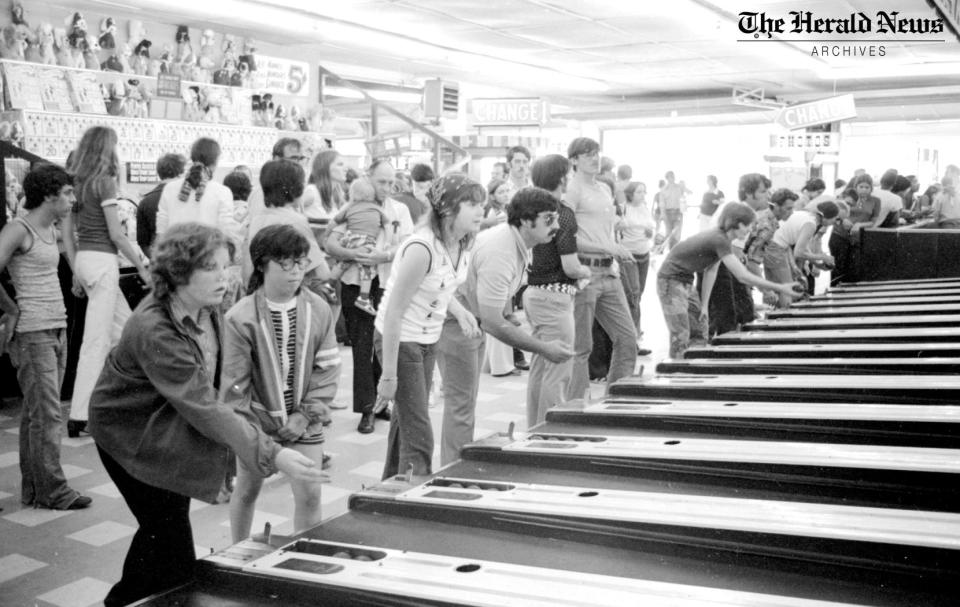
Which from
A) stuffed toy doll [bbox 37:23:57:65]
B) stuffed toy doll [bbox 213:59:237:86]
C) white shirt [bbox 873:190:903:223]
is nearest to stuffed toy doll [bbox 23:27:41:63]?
stuffed toy doll [bbox 37:23:57:65]

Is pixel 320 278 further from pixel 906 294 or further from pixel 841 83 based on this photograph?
pixel 841 83

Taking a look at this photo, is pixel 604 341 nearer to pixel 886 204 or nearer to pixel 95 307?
pixel 95 307

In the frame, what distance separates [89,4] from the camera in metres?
9.59

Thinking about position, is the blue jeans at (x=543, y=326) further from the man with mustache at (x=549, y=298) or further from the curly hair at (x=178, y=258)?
the curly hair at (x=178, y=258)

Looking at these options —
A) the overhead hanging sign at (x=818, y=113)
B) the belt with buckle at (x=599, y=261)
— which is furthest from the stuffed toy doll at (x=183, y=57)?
the overhead hanging sign at (x=818, y=113)

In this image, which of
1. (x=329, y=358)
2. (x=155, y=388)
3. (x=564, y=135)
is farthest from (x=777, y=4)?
(x=564, y=135)

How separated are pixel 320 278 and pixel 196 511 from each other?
1432 mm

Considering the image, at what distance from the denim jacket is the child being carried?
2926mm

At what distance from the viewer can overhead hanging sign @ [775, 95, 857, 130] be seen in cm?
1250

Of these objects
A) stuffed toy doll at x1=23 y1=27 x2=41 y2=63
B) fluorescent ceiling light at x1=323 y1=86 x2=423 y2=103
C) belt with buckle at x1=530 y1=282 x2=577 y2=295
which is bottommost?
belt with buckle at x1=530 y1=282 x2=577 y2=295

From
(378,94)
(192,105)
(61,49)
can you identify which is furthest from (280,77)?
(378,94)

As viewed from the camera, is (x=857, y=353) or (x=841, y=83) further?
(x=841, y=83)

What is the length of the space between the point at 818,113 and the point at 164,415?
1255 cm

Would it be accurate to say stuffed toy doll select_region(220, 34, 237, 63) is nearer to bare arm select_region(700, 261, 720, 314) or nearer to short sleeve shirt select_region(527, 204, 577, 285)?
bare arm select_region(700, 261, 720, 314)
